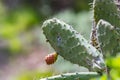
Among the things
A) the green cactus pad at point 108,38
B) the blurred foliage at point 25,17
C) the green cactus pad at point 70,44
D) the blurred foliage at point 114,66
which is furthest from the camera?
the blurred foliage at point 25,17

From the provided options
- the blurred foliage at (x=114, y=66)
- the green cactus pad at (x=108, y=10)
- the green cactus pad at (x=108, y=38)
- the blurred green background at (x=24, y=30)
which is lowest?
the blurred foliage at (x=114, y=66)

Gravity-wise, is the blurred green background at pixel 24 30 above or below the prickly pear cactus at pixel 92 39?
above

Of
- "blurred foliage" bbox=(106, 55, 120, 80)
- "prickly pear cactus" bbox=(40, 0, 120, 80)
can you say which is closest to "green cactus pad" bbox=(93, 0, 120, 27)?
"prickly pear cactus" bbox=(40, 0, 120, 80)

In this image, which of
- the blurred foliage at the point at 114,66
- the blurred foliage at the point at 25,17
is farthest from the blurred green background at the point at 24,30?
the blurred foliage at the point at 114,66

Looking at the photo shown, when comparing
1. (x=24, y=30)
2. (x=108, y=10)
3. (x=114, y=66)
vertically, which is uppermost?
(x=24, y=30)

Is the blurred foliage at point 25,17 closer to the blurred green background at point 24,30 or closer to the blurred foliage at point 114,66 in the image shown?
the blurred green background at point 24,30

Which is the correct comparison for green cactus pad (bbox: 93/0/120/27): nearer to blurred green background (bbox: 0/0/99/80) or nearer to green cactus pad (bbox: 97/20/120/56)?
green cactus pad (bbox: 97/20/120/56)

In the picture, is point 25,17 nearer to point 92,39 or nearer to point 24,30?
point 24,30

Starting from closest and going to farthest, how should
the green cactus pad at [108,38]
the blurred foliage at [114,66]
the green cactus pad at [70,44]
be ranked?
the blurred foliage at [114,66] → the green cactus pad at [108,38] → the green cactus pad at [70,44]

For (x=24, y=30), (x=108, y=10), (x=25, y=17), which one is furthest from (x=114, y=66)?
(x=24, y=30)
